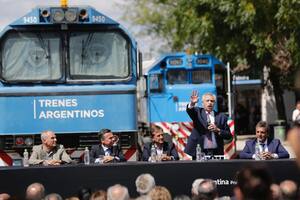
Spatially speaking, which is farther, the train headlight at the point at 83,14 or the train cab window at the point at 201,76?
the train cab window at the point at 201,76

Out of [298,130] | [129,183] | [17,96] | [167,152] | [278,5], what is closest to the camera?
[298,130]

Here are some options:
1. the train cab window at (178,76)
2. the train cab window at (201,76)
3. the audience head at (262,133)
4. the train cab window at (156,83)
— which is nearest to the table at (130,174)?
the audience head at (262,133)

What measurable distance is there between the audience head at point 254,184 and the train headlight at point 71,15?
A: 857 centimetres

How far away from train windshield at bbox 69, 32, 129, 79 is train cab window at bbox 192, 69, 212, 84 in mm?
7769

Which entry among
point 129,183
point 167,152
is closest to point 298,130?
point 129,183

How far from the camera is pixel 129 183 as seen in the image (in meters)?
9.64

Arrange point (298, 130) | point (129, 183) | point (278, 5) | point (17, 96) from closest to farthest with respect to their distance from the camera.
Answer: point (298, 130)
point (129, 183)
point (17, 96)
point (278, 5)

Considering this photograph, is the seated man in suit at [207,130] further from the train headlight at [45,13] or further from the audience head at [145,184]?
the audience head at [145,184]

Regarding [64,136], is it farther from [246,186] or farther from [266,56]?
[266,56]

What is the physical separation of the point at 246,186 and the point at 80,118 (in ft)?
27.8

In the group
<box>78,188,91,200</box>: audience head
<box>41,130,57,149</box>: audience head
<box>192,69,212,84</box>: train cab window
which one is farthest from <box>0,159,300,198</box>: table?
<box>192,69,212,84</box>: train cab window

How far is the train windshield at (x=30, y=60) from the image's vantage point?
13.4m

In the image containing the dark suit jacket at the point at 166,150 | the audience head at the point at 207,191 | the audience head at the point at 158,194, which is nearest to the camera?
the audience head at the point at 158,194

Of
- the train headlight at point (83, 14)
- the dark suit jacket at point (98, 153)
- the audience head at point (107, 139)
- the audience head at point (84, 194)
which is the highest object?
the train headlight at point (83, 14)
